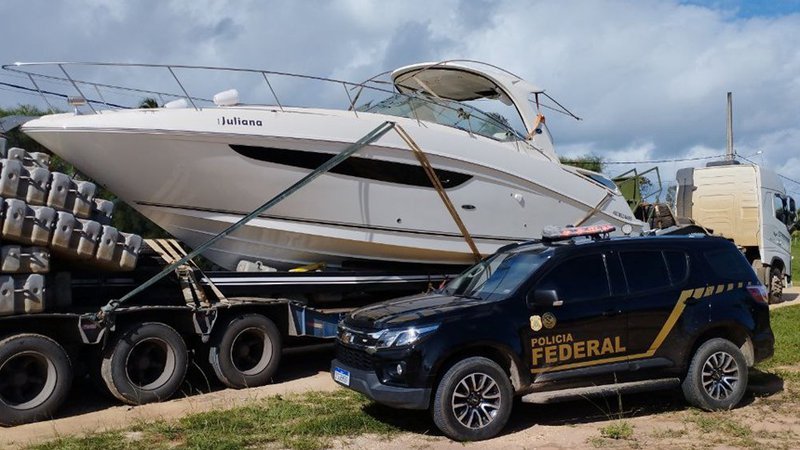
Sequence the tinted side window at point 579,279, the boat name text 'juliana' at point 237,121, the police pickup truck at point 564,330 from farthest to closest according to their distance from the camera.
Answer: the boat name text 'juliana' at point 237,121 < the tinted side window at point 579,279 < the police pickup truck at point 564,330

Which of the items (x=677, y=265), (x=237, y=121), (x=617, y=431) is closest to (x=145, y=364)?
(x=237, y=121)

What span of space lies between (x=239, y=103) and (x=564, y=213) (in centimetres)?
492

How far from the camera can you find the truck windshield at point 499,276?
6.88 metres

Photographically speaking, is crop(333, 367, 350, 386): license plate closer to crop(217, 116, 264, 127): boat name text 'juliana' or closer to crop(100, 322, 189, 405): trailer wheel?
crop(100, 322, 189, 405): trailer wheel

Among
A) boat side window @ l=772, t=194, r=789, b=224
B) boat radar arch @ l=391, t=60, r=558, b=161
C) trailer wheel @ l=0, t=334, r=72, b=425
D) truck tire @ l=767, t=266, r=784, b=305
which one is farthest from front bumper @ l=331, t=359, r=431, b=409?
boat side window @ l=772, t=194, r=789, b=224

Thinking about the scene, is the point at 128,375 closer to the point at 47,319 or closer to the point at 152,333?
the point at 152,333

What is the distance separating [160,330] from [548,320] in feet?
13.4

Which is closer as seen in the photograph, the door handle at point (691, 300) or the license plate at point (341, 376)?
the license plate at point (341, 376)

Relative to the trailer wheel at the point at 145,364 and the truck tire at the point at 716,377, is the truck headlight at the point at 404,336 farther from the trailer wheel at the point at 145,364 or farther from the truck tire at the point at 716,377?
the trailer wheel at the point at 145,364

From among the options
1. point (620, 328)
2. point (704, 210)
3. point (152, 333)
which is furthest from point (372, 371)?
point (704, 210)

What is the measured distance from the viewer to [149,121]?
28.1ft

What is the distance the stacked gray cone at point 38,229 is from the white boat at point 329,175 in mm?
1008

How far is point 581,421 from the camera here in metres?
6.93

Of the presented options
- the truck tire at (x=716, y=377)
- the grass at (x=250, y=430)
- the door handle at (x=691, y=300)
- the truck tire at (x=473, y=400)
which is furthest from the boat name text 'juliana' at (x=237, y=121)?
the truck tire at (x=716, y=377)
